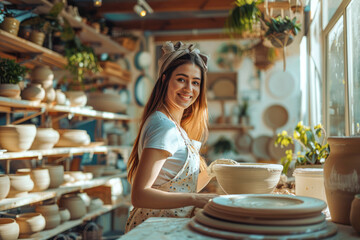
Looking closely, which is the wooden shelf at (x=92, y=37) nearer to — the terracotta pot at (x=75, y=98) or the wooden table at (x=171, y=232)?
the terracotta pot at (x=75, y=98)

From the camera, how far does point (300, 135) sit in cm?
218

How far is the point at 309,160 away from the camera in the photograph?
1.97 metres

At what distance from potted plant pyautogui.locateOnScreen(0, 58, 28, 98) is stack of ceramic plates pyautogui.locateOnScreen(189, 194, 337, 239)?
2.40 m

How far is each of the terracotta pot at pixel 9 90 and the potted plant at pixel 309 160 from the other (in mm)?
2016

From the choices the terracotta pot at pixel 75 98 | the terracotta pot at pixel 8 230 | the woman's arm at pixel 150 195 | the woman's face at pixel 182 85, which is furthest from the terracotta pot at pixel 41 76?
the woman's arm at pixel 150 195

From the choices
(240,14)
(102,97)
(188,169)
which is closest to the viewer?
(188,169)

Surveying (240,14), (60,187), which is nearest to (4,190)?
(60,187)

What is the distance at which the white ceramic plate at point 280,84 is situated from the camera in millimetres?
6715

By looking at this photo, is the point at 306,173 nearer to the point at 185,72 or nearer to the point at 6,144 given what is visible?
the point at 185,72

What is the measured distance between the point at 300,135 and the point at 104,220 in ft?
11.8

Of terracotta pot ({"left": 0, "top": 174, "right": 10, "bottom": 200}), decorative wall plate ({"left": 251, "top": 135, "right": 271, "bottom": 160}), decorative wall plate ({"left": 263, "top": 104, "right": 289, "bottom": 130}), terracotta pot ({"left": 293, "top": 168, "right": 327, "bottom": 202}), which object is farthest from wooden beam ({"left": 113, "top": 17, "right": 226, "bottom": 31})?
terracotta pot ({"left": 293, "top": 168, "right": 327, "bottom": 202})

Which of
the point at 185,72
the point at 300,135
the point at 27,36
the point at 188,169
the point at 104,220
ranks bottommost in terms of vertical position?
the point at 104,220

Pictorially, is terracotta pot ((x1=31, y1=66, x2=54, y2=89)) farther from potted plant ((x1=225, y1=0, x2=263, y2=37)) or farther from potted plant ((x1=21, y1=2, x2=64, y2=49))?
potted plant ((x1=225, y1=0, x2=263, y2=37))

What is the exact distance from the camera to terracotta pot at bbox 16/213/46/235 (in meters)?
2.96
